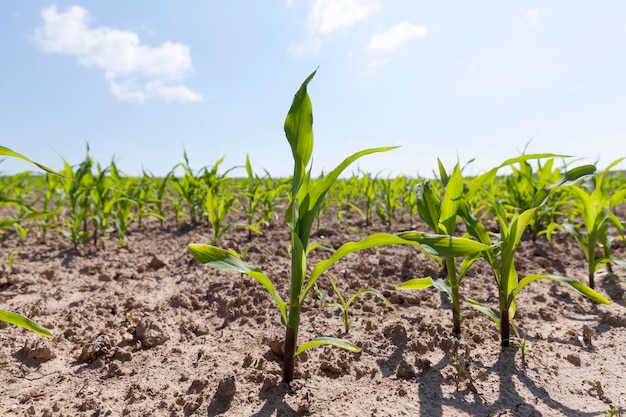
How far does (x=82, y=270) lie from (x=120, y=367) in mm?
1381

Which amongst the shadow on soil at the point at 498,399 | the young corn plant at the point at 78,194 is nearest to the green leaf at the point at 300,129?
the shadow on soil at the point at 498,399

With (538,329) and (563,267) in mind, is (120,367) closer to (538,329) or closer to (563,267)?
(538,329)

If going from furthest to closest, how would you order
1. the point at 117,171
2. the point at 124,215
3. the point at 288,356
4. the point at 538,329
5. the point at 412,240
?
the point at 117,171 < the point at 124,215 < the point at 538,329 < the point at 288,356 < the point at 412,240

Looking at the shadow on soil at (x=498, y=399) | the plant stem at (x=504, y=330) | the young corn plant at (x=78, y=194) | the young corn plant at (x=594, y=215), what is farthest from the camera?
the young corn plant at (x=78, y=194)

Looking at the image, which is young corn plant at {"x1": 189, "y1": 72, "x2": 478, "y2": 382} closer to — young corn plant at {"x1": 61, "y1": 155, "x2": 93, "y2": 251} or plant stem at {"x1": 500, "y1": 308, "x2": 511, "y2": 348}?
plant stem at {"x1": 500, "y1": 308, "x2": 511, "y2": 348}

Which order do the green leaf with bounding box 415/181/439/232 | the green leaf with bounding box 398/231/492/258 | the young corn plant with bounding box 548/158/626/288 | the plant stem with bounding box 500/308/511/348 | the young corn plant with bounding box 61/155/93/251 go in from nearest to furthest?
1. the green leaf with bounding box 398/231/492/258
2. the plant stem with bounding box 500/308/511/348
3. the green leaf with bounding box 415/181/439/232
4. the young corn plant with bounding box 548/158/626/288
5. the young corn plant with bounding box 61/155/93/251

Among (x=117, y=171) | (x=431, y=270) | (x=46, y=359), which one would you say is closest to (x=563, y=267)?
(x=431, y=270)

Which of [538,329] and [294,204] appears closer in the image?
[294,204]

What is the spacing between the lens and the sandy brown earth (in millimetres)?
1171

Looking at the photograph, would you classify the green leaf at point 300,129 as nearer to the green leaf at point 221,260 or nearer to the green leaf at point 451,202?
the green leaf at point 221,260

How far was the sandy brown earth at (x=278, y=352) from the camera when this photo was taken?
117cm

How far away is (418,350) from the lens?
1.42 meters

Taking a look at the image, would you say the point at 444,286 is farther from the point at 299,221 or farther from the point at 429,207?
the point at 299,221

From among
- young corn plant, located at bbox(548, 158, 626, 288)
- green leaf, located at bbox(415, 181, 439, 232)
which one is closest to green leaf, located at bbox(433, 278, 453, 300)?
green leaf, located at bbox(415, 181, 439, 232)
